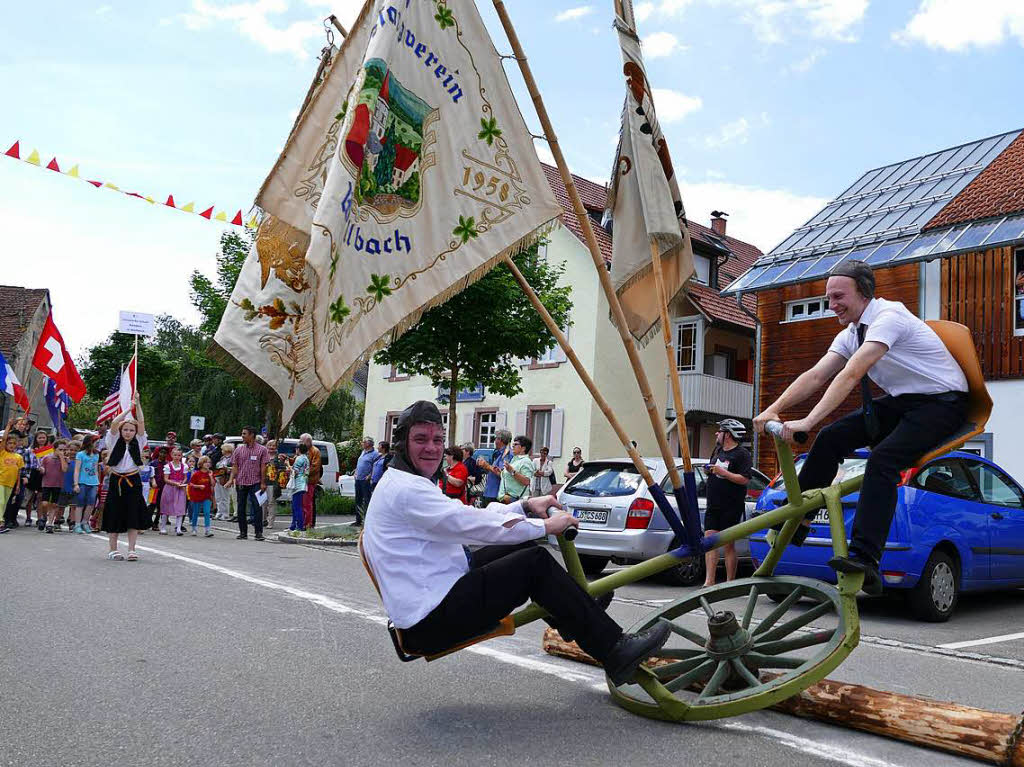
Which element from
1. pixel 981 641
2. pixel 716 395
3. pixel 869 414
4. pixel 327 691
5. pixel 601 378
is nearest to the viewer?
pixel 869 414

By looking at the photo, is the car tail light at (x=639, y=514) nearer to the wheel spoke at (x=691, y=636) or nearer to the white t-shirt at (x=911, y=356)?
the wheel spoke at (x=691, y=636)

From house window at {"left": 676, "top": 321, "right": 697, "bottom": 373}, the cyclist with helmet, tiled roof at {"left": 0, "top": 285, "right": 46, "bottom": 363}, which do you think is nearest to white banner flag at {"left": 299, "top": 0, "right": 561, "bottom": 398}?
the cyclist with helmet

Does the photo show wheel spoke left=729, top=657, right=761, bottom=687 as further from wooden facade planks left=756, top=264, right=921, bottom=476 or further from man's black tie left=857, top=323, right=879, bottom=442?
wooden facade planks left=756, top=264, right=921, bottom=476

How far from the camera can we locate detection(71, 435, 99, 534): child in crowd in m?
17.2

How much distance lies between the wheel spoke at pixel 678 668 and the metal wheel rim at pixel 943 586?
494 centimetres

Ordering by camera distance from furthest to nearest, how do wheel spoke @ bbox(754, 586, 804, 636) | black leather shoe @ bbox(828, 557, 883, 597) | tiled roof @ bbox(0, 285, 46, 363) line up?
tiled roof @ bbox(0, 285, 46, 363) < wheel spoke @ bbox(754, 586, 804, 636) < black leather shoe @ bbox(828, 557, 883, 597)

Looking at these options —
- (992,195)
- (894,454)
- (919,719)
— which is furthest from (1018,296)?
(919,719)

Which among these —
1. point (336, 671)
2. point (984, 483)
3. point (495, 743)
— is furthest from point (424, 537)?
point (984, 483)

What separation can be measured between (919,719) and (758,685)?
2.09ft

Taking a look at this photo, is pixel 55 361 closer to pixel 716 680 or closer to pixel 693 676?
pixel 693 676

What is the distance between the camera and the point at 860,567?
161 inches

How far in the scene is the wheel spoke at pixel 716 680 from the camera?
4210mm

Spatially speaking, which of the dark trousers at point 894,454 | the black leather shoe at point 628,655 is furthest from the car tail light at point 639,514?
the black leather shoe at point 628,655

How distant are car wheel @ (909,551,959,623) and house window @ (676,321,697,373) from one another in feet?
72.6
